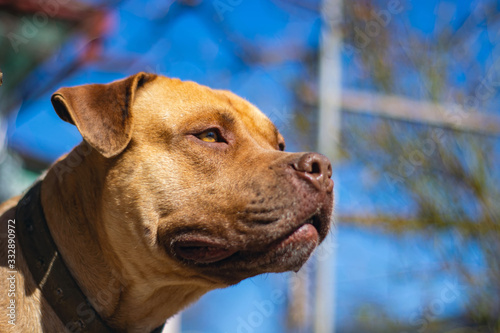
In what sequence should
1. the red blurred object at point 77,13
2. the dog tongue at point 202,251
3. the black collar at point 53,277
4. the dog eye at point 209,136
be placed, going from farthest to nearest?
1. the red blurred object at point 77,13
2. the dog eye at point 209,136
3. the dog tongue at point 202,251
4. the black collar at point 53,277

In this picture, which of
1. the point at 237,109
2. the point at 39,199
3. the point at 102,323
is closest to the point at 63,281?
the point at 102,323

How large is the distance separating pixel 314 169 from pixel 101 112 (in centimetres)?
112

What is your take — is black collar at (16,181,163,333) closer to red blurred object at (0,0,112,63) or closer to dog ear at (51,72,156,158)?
dog ear at (51,72,156,158)

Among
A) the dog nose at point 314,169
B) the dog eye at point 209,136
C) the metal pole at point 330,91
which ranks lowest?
the metal pole at point 330,91

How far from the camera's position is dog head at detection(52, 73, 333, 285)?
239cm

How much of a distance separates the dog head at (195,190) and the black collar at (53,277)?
0.27 m

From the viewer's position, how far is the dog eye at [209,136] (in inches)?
108

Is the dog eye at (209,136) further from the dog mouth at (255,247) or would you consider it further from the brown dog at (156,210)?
the dog mouth at (255,247)

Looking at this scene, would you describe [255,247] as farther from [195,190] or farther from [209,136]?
[209,136]

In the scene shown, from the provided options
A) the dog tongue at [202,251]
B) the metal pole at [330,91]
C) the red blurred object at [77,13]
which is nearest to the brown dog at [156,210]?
the dog tongue at [202,251]

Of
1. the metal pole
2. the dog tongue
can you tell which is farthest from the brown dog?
the metal pole

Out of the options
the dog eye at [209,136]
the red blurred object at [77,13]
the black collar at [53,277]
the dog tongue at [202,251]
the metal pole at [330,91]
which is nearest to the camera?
the black collar at [53,277]

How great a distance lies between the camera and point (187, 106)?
2.79 meters

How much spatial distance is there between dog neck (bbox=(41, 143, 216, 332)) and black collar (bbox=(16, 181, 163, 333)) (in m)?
0.04
